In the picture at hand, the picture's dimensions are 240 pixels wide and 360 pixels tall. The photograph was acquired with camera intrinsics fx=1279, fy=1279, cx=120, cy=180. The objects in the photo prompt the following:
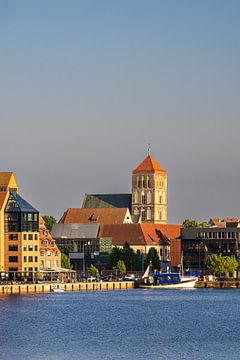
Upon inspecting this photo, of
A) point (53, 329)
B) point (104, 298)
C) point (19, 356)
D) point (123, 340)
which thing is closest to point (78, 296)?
point (104, 298)

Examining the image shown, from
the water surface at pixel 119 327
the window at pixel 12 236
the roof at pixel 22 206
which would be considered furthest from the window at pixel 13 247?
the water surface at pixel 119 327

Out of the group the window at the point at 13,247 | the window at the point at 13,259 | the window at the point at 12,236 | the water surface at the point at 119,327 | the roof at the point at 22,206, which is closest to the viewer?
the water surface at the point at 119,327

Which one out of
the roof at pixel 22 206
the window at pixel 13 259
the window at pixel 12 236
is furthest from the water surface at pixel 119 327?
the roof at pixel 22 206

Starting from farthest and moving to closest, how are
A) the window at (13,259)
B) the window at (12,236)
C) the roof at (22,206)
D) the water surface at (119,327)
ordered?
1. the window at (13,259)
2. the window at (12,236)
3. the roof at (22,206)
4. the water surface at (119,327)

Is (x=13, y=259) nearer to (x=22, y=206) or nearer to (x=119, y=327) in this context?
(x=22, y=206)

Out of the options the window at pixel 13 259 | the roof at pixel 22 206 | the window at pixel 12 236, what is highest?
the roof at pixel 22 206

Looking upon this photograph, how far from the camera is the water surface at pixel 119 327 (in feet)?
315

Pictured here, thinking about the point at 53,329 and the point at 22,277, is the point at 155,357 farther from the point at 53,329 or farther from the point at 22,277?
the point at 22,277

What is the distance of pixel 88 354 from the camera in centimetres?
9469

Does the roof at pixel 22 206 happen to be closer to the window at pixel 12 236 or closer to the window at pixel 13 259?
the window at pixel 12 236

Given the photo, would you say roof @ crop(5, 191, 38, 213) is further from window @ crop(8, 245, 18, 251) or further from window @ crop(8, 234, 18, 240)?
window @ crop(8, 245, 18, 251)

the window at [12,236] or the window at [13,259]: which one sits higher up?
the window at [12,236]

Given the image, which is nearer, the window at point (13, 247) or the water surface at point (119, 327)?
the water surface at point (119, 327)

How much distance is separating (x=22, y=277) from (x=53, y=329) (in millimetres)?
83831
